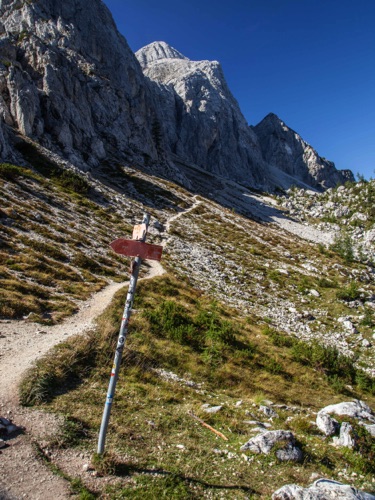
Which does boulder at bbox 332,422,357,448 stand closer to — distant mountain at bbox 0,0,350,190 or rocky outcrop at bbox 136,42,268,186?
distant mountain at bbox 0,0,350,190

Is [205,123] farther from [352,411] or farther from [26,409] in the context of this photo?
[26,409]

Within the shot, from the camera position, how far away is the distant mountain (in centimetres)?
6562

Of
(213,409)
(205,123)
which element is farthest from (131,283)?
(205,123)

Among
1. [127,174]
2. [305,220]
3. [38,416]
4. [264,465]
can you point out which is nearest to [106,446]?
[38,416]

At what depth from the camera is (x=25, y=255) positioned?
2348 centimetres

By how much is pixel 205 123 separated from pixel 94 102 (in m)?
86.5

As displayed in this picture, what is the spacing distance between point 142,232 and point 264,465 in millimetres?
6950

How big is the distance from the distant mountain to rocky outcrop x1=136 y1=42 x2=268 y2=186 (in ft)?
2.01

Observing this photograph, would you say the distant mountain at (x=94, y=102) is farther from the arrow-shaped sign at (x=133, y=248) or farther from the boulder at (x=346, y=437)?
the boulder at (x=346, y=437)

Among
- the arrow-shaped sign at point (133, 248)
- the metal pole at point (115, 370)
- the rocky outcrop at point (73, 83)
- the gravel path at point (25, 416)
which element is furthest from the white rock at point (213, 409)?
the rocky outcrop at point (73, 83)

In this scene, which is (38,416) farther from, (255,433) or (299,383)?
(299,383)

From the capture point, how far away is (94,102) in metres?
95.0

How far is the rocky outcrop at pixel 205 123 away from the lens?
537ft

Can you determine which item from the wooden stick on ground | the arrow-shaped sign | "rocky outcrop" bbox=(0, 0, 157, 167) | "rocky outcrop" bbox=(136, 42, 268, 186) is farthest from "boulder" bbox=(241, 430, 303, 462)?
"rocky outcrop" bbox=(136, 42, 268, 186)
